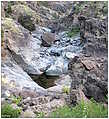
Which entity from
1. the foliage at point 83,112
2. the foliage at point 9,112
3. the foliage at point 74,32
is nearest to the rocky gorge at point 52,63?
the foliage at point 74,32

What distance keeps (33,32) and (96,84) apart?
2072cm

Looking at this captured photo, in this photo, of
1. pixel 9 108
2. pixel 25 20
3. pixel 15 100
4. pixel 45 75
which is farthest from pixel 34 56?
pixel 9 108

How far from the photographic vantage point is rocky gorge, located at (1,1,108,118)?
13.6 meters

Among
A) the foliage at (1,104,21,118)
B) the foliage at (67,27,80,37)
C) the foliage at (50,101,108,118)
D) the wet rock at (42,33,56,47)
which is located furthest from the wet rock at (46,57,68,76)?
the foliage at (1,104,21,118)

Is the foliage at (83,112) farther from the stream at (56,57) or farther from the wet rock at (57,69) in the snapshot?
the wet rock at (57,69)

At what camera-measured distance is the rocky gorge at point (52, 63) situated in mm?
13586

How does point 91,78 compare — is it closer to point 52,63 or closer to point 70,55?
point 52,63

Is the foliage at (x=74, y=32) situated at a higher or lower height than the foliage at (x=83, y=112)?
higher

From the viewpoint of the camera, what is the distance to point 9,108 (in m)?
11.3

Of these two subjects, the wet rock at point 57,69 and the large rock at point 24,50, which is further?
the wet rock at point 57,69

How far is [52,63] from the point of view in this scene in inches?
947

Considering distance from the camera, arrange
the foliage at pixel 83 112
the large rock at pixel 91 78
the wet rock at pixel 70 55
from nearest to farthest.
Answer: the foliage at pixel 83 112, the large rock at pixel 91 78, the wet rock at pixel 70 55

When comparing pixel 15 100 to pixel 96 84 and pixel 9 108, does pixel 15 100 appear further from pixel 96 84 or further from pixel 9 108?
pixel 96 84

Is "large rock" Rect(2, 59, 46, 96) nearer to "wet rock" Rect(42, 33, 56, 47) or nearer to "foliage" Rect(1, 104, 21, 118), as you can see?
"foliage" Rect(1, 104, 21, 118)
